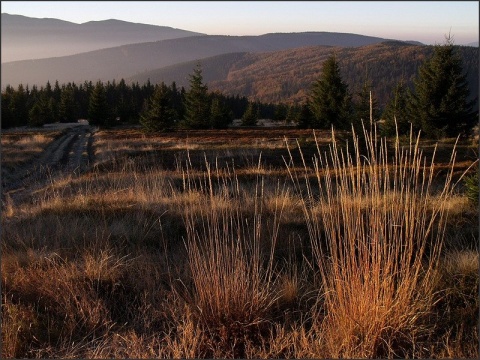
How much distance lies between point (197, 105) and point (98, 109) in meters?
15.3

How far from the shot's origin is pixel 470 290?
3133 millimetres

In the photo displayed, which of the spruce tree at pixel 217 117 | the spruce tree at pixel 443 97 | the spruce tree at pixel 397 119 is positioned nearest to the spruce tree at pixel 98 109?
the spruce tree at pixel 217 117

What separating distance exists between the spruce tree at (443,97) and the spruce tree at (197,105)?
1743 cm

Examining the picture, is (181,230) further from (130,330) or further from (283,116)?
(283,116)

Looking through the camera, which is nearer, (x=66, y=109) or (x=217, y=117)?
(x=217, y=117)

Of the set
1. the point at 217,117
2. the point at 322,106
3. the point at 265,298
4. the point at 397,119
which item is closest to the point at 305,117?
the point at 322,106

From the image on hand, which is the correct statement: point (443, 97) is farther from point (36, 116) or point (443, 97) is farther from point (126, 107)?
point (126, 107)

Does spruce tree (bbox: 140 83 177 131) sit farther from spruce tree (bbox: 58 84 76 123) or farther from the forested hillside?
the forested hillside

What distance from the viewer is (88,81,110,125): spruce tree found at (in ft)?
148

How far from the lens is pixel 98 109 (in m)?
45.3

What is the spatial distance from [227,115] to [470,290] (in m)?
36.0

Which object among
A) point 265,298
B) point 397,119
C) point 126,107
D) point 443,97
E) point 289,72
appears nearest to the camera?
point 265,298

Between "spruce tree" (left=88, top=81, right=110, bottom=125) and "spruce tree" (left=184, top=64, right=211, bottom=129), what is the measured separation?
41.7 feet

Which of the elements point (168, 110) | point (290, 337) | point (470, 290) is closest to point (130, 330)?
point (290, 337)
